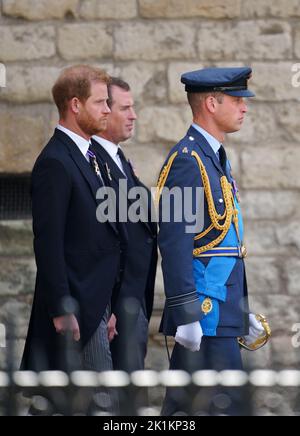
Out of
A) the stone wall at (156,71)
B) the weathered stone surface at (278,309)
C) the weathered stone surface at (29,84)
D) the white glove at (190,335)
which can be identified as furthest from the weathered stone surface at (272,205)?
the white glove at (190,335)

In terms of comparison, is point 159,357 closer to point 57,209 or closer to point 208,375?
point 57,209

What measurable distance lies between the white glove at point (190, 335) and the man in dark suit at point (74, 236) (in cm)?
32

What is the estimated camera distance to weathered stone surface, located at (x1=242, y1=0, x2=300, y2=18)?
6.73 meters

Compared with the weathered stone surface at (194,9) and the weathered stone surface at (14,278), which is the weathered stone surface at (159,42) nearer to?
the weathered stone surface at (194,9)

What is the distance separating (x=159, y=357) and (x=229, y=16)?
6.17 feet

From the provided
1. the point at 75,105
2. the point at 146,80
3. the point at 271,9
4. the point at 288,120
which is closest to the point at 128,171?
the point at 75,105

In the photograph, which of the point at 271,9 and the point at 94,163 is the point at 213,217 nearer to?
the point at 94,163

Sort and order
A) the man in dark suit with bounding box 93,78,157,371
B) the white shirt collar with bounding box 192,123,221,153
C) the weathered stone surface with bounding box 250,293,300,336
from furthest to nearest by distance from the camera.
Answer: the weathered stone surface with bounding box 250,293,300,336 < the man in dark suit with bounding box 93,78,157,371 < the white shirt collar with bounding box 192,123,221,153

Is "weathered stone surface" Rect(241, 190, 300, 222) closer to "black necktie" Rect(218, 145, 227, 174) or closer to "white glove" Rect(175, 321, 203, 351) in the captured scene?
"black necktie" Rect(218, 145, 227, 174)

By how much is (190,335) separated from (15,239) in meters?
2.22

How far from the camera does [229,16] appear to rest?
6727 mm

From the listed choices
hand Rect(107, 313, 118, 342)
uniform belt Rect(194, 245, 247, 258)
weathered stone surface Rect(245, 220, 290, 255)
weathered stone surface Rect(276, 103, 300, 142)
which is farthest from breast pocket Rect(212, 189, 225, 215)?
weathered stone surface Rect(276, 103, 300, 142)

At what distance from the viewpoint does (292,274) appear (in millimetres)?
6684
